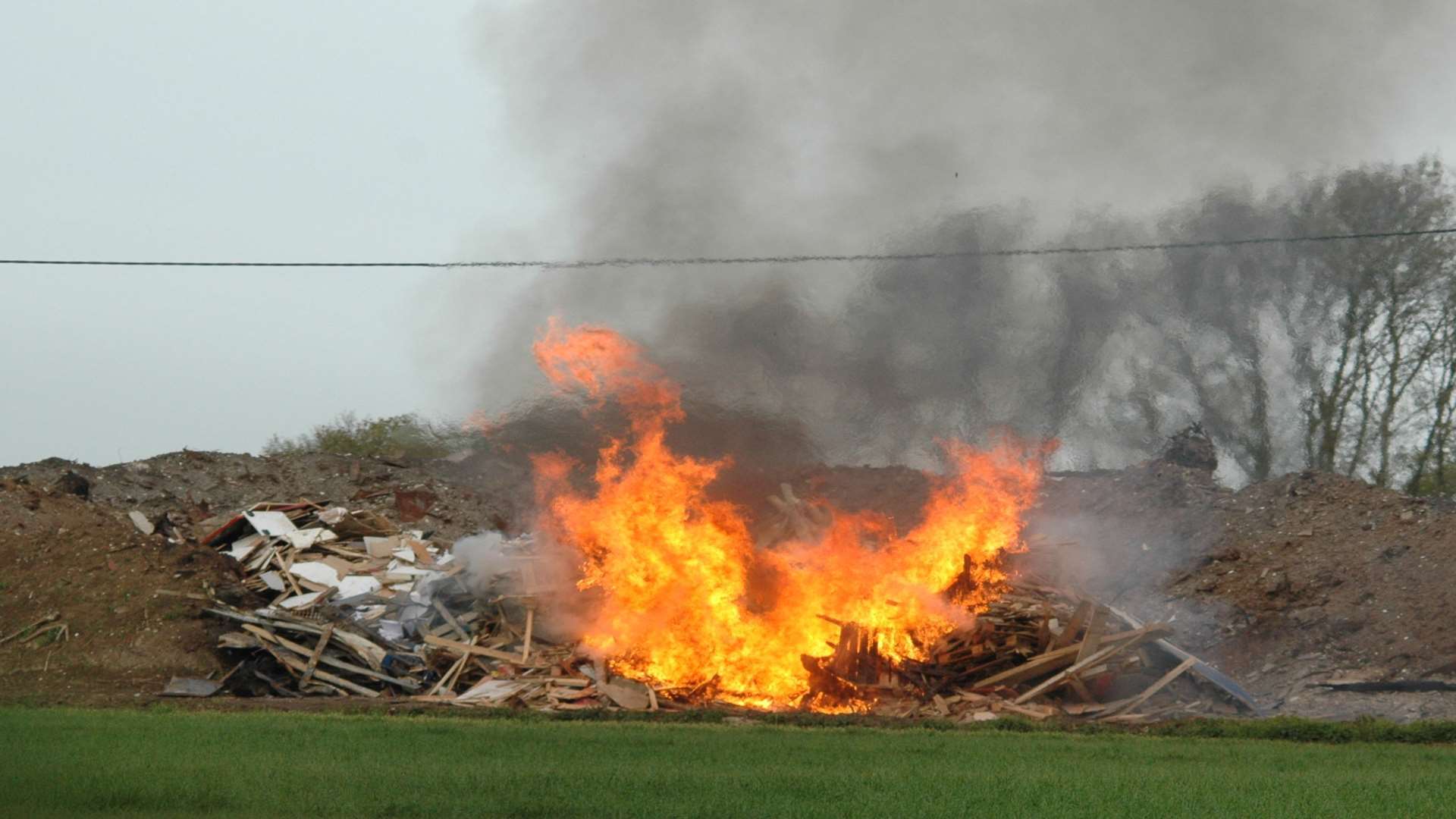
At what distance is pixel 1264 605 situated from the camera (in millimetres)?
27594

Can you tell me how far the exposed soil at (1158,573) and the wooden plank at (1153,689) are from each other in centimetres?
168

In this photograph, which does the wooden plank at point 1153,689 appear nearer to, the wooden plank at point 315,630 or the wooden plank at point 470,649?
the wooden plank at point 470,649

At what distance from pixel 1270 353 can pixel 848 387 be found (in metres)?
17.0

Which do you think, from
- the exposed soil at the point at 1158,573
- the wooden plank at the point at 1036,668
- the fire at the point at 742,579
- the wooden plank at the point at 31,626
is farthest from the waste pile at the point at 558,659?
the wooden plank at the point at 31,626

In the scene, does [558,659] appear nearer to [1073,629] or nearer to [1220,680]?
[1073,629]

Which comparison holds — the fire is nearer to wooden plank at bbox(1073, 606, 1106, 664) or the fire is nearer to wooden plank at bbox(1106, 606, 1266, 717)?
wooden plank at bbox(1073, 606, 1106, 664)

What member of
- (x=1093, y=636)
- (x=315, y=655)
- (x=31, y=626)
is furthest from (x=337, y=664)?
(x=1093, y=636)

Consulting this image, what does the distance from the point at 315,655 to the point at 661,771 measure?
1158cm

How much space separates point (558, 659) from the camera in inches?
951

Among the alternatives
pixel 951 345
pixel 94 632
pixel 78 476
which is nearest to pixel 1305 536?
pixel 951 345

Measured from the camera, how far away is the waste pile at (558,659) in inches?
887

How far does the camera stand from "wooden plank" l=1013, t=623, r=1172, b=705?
73.6 feet

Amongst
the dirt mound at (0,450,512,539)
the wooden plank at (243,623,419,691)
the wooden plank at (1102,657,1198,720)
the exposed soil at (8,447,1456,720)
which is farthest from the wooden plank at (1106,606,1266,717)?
the dirt mound at (0,450,512,539)

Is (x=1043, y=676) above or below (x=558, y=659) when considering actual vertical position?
above
